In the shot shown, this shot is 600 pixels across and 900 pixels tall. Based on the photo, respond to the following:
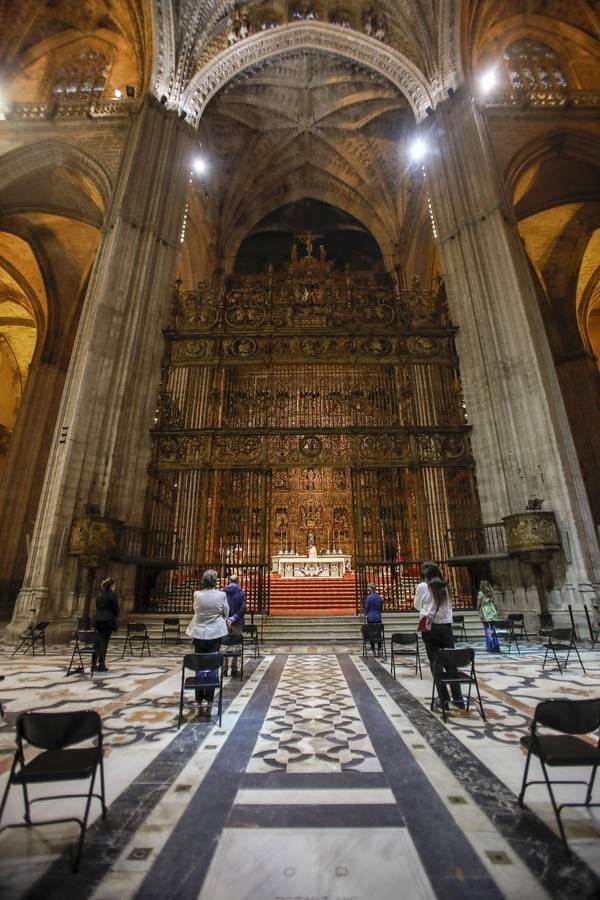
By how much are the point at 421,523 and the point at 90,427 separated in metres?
8.58

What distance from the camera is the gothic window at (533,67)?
16.0m

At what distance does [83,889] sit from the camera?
63.6 inches

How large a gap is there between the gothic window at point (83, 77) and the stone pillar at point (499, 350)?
40.7 feet

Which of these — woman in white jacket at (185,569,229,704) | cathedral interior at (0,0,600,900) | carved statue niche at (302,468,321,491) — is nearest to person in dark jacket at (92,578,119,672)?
cathedral interior at (0,0,600,900)

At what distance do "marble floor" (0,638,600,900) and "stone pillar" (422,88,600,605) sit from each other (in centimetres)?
632

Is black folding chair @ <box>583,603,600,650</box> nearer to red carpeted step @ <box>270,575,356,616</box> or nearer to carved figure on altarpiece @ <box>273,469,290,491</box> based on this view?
red carpeted step @ <box>270,575,356,616</box>

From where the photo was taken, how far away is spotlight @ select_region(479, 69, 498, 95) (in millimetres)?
15438

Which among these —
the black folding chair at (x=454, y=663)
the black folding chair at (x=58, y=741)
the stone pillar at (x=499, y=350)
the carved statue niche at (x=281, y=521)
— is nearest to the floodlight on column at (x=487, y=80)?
the stone pillar at (x=499, y=350)

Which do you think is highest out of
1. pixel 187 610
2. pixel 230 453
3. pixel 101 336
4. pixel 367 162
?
pixel 367 162

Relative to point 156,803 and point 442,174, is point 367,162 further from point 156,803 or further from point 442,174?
point 156,803

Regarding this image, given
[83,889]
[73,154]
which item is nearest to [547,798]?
[83,889]

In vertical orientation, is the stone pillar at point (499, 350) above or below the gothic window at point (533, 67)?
below

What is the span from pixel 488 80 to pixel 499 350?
468 inches

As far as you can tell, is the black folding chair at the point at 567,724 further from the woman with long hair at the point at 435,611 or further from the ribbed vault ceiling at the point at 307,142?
the ribbed vault ceiling at the point at 307,142
